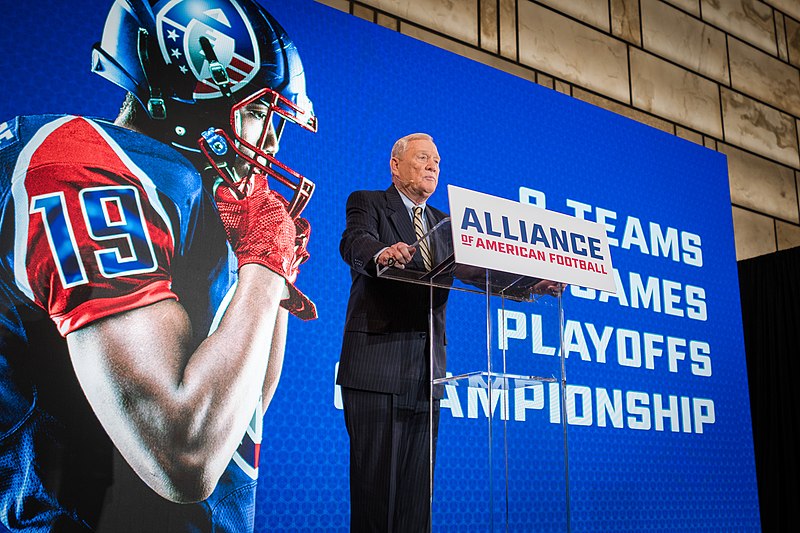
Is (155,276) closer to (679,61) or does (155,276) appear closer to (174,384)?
(174,384)

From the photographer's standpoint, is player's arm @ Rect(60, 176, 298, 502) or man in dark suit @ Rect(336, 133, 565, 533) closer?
man in dark suit @ Rect(336, 133, 565, 533)

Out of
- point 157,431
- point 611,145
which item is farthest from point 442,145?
point 157,431

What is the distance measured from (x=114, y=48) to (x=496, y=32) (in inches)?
90.5

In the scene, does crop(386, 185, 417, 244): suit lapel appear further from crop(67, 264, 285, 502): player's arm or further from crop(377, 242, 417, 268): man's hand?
crop(67, 264, 285, 502): player's arm

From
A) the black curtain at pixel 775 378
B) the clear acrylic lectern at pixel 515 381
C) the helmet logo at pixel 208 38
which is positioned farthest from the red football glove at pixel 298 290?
the black curtain at pixel 775 378

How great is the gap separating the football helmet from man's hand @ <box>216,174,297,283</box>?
2.5 inches

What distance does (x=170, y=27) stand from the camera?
3229 mm

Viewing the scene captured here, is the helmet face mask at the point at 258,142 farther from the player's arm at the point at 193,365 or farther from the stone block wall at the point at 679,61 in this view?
the stone block wall at the point at 679,61

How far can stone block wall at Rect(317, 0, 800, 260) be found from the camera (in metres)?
4.45

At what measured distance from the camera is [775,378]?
565 centimetres

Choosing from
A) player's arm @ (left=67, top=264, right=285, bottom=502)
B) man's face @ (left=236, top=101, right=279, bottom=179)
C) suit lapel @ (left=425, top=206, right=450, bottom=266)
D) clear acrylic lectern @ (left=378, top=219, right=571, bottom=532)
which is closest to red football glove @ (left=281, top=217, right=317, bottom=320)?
player's arm @ (left=67, top=264, right=285, bottom=502)

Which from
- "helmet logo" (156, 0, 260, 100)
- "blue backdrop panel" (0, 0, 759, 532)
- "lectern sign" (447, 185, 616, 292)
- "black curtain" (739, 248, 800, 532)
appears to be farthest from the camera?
"black curtain" (739, 248, 800, 532)

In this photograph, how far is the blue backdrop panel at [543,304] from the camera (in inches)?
116

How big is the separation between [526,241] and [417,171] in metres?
0.68
